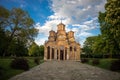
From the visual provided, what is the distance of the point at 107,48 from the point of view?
943 inches

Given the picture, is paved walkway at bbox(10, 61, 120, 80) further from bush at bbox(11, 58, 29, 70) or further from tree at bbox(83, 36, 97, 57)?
tree at bbox(83, 36, 97, 57)

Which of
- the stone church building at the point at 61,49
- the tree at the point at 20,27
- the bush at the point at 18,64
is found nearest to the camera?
the bush at the point at 18,64

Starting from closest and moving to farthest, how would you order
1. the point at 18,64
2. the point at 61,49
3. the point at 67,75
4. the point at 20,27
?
the point at 67,75
the point at 18,64
the point at 20,27
the point at 61,49

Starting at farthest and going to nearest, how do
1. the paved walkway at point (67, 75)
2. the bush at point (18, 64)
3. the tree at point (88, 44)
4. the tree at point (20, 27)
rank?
1. the tree at point (88, 44)
2. the tree at point (20, 27)
3. the bush at point (18, 64)
4. the paved walkway at point (67, 75)

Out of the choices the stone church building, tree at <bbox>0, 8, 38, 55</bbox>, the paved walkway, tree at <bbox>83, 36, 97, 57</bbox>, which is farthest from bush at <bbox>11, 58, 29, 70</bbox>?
tree at <bbox>83, 36, 97, 57</bbox>

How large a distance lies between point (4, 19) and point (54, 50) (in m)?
28.1

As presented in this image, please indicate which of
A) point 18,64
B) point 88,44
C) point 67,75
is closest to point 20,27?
point 18,64

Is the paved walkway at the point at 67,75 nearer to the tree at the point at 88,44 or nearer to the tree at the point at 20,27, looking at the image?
the tree at the point at 20,27

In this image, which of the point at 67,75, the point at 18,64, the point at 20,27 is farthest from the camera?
the point at 20,27

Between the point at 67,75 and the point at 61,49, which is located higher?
the point at 61,49

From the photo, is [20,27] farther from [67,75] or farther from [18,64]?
[67,75]

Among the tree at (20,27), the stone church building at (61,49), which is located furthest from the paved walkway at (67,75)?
the stone church building at (61,49)

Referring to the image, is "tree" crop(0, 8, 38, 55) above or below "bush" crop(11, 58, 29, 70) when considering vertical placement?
above

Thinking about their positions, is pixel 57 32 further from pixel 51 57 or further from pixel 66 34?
pixel 51 57
